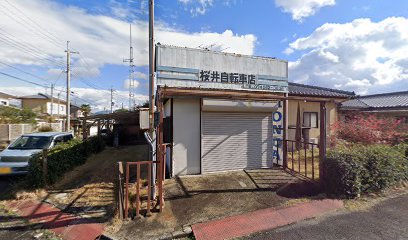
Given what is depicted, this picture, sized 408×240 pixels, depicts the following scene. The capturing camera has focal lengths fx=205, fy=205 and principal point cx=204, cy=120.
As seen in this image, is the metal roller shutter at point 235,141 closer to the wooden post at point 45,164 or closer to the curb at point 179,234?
the curb at point 179,234

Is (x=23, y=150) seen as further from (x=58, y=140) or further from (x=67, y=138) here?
(x=67, y=138)

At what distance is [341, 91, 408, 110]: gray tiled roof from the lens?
15.2 meters

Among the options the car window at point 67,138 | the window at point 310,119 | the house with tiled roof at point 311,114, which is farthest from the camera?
the window at point 310,119

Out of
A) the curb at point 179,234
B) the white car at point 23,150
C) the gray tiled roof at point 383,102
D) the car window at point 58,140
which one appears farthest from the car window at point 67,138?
the gray tiled roof at point 383,102

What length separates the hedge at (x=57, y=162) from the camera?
6035 mm

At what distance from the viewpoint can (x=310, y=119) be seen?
39.2ft

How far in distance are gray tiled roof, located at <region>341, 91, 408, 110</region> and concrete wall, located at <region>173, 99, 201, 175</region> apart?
11.6 m

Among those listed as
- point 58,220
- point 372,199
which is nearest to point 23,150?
point 58,220

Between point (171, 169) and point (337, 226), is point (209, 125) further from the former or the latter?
point (337, 226)

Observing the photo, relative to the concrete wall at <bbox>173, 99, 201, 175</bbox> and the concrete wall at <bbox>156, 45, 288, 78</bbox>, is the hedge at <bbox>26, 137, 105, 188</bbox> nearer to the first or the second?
the concrete wall at <bbox>173, 99, 201, 175</bbox>

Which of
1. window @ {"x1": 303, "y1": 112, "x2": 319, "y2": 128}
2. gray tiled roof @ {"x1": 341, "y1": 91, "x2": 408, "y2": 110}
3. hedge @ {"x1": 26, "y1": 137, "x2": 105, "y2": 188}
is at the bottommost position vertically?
hedge @ {"x1": 26, "y1": 137, "x2": 105, "y2": 188}

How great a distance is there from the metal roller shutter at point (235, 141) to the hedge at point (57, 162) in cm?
488

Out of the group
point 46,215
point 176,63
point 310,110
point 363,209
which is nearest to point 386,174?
point 363,209

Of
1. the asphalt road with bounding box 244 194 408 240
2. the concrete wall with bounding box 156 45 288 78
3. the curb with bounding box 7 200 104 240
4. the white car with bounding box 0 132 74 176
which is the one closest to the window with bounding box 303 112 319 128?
the concrete wall with bounding box 156 45 288 78
